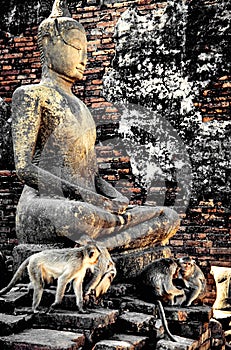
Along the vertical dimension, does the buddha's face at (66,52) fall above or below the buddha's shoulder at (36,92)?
above

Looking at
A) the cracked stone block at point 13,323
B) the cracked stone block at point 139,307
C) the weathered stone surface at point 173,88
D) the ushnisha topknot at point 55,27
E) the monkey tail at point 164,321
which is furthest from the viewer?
the weathered stone surface at point 173,88

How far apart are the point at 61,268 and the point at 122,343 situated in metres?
0.48

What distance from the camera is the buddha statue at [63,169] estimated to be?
3021mm

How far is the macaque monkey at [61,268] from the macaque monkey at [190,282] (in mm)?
814

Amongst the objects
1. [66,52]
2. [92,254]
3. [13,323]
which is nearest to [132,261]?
[92,254]

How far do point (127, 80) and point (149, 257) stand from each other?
291 cm

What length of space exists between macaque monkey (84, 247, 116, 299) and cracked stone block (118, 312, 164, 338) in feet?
0.63

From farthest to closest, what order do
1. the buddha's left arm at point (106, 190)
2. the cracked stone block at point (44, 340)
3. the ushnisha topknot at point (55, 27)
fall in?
the buddha's left arm at point (106, 190) < the ushnisha topknot at point (55, 27) < the cracked stone block at point (44, 340)

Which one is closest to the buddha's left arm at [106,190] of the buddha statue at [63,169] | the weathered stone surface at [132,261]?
the buddha statue at [63,169]

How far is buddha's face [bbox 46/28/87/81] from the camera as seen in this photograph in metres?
3.58

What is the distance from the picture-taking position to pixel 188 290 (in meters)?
3.20

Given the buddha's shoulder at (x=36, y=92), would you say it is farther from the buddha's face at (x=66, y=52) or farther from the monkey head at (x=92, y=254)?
the monkey head at (x=92, y=254)

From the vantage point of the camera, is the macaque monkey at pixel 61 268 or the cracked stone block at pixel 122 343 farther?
the macaque monkey at pixel 61 268

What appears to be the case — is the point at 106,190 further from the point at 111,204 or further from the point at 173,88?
the point at 173,88
